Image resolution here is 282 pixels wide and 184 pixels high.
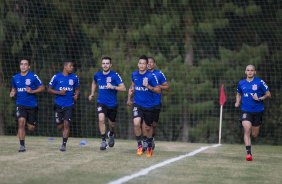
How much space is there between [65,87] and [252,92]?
3994mm

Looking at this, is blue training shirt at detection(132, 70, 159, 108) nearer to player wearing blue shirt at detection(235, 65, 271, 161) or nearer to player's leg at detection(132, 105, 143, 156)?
player's leg at detection(132, 105, 143, 156)

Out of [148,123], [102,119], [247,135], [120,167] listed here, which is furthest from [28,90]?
[247,135]

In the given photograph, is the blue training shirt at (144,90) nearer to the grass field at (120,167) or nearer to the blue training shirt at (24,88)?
the grass field at (120,167)

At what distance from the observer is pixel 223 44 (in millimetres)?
27359

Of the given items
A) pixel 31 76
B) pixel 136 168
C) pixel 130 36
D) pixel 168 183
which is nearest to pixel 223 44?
pixel 130 36

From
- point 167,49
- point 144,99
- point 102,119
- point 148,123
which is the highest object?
point 167,49

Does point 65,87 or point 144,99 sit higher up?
point 65,87

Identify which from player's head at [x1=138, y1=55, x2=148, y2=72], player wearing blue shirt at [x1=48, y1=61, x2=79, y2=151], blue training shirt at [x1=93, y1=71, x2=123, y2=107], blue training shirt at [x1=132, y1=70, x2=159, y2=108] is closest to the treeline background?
blue training shirt at [x1=93, y1=71, x2=123, y2=107]

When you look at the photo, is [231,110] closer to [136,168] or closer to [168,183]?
[136,168]

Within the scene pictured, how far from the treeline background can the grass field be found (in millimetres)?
11221

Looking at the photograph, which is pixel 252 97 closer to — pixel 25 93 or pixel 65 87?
pixel 65 87

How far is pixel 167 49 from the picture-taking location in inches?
1078

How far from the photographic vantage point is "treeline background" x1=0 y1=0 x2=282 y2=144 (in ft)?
88.1

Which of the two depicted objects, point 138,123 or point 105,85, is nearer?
point 138,123
